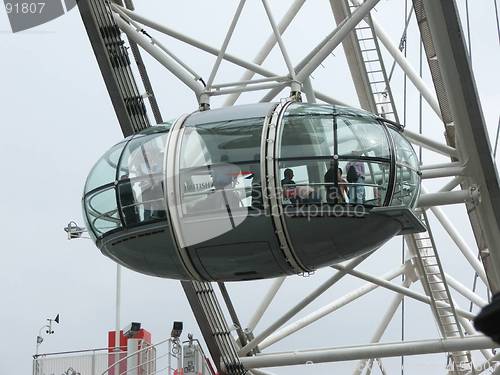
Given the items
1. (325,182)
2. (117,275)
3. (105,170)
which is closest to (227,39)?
(105,170)

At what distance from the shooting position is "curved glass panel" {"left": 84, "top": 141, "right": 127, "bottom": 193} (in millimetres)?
11680

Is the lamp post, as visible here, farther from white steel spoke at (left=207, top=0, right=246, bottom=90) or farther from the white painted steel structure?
white steel spoke at (left=207, top=0, right=246, bottom=90)

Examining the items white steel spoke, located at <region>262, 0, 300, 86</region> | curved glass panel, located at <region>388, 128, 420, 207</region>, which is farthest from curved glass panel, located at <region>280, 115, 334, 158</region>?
white steel spoke, located at <region>262, 0, 300, 86</region>

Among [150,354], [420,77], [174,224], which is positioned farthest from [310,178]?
[150,354]

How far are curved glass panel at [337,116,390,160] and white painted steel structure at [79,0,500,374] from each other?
1.42 metres

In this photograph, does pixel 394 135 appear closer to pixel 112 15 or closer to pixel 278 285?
pixel 112 15

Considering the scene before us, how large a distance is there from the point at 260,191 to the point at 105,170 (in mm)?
2210

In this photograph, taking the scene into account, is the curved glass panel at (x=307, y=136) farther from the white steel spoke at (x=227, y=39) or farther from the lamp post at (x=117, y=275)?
the lamp post at (x=117, y=275)

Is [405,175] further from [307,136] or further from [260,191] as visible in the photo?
[260,191]

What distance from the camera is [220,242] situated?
10.9m

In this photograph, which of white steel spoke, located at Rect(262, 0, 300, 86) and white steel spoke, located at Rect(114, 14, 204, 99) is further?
white steel spoke, located at Rect(114, 14, 204, 99)

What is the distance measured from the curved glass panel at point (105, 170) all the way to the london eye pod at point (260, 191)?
2.0 inches

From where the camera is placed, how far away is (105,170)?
11.8m

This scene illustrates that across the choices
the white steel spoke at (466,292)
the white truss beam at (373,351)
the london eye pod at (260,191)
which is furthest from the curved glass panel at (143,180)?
the white steel spoke at (466,292)
